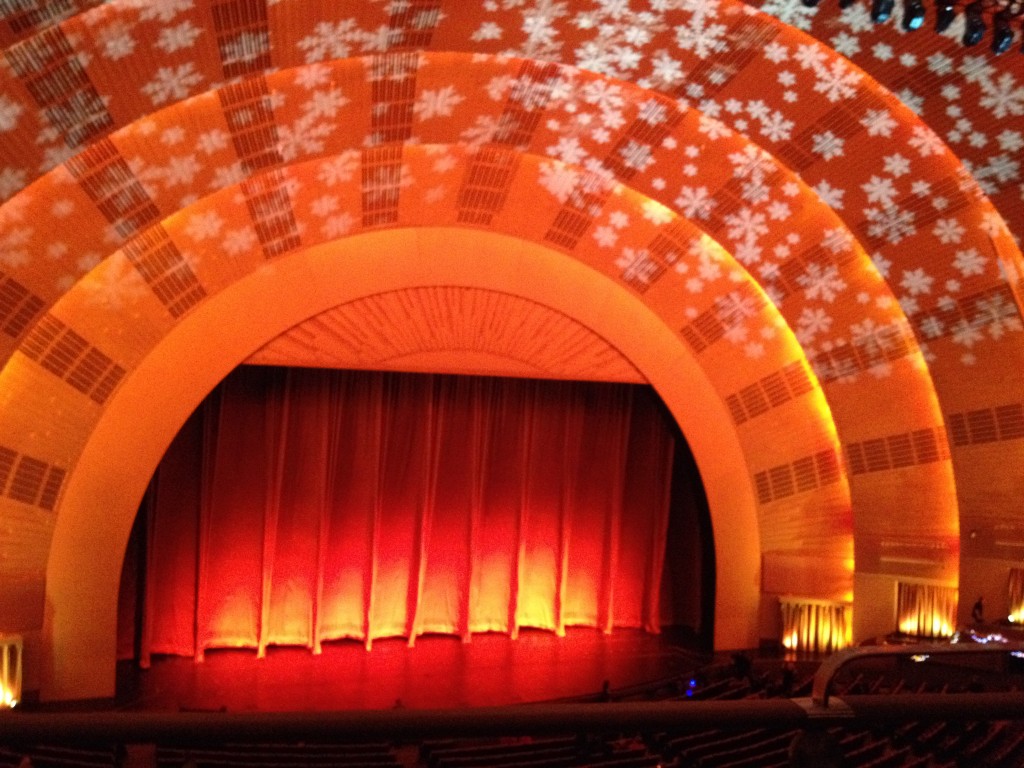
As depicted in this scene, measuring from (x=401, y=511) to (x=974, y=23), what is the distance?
974 centimetres

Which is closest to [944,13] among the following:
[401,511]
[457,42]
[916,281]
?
[457,42]

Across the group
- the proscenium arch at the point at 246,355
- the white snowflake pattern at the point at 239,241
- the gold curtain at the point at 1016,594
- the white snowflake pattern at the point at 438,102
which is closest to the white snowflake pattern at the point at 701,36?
the white snowflake pattern at the point at 438,102

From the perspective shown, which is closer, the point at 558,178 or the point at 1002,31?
the point at 1002,31

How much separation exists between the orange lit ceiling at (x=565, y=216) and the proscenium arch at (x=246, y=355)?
0.10 meters

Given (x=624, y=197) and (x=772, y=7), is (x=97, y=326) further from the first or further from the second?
(x=772, y=7)

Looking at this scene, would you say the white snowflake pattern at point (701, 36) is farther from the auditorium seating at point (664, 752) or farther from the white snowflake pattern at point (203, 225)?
the auditorium seating at point (664, 752)

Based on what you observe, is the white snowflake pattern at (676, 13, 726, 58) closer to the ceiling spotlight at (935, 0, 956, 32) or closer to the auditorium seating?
the ceiling spotlight at (935, 0, 956, 32)

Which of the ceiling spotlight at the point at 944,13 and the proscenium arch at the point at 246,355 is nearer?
the ceiling spotlight at the point at 944,13

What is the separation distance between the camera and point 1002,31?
7.67 metres

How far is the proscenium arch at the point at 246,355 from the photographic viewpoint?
11695 millimetres

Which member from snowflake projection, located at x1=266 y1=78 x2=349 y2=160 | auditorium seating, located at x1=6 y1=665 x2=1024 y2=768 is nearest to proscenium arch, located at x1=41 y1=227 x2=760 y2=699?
snowflake projection, located at x1=266 y1=78 x2=349 y2=160

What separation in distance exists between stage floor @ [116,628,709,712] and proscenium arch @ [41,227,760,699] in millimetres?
1026

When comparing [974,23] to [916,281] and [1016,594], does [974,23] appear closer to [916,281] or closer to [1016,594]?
[916,281]

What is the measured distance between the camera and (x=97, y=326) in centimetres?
1137
